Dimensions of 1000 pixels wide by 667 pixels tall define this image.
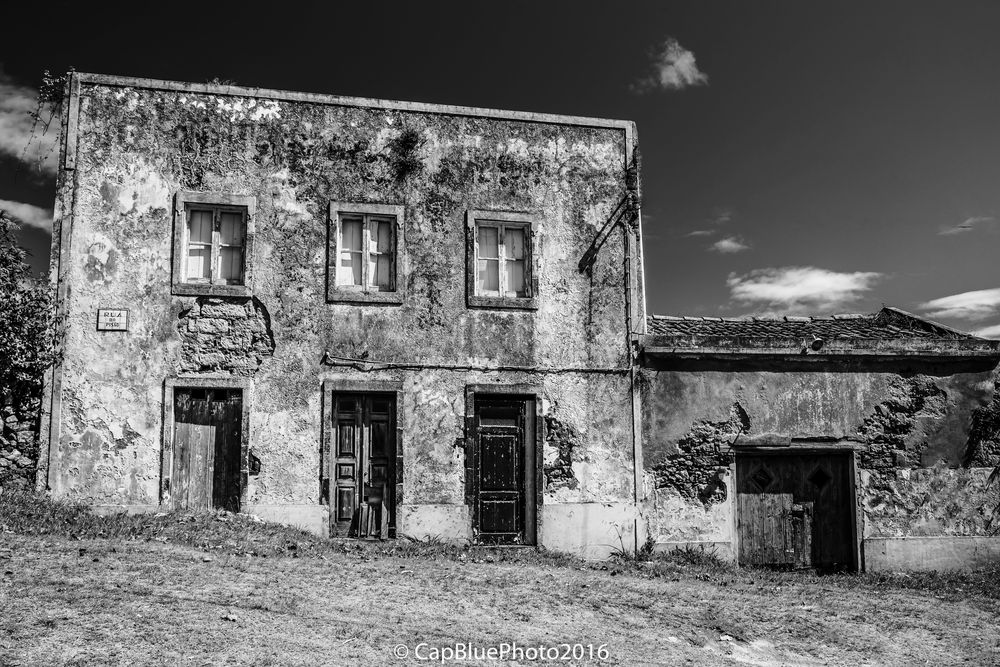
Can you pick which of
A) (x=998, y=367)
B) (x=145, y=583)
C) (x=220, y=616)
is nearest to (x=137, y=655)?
(x=220, y=616)

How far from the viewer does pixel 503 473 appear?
545 inches

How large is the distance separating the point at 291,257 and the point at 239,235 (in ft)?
2.79

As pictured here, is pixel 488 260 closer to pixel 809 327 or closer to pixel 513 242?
pixel 513 242

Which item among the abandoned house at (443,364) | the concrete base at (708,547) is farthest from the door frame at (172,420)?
the concrete base at (708,547)

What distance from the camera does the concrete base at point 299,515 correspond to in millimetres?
12891

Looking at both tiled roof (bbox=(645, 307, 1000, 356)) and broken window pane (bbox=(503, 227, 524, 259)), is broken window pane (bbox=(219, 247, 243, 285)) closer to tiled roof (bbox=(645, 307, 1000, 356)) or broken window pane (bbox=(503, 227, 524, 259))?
broken window pane (bbox=(503, 227, 524, 259))

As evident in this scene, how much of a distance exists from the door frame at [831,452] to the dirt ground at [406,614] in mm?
1947

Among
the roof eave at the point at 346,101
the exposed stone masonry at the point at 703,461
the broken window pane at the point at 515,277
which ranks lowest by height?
the exposed stone masonry at the point at 703,461

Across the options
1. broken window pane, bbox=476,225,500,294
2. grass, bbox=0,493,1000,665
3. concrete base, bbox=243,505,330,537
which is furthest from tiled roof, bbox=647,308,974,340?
concrete base, bbox=243,505,330,537

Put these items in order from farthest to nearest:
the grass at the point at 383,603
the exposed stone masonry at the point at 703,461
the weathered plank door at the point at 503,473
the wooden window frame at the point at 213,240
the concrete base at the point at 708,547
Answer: the exposed stone masonry at the point at 703,461 < the concrete base at the point at 708,547 < the weathered plank door at the point at 503,473 < the wooden window frame at the point at 213,240 < the grass at the point at 383,603

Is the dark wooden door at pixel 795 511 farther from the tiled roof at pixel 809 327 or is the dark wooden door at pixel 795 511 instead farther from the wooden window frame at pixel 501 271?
the wooden window frame at pixel 501 271

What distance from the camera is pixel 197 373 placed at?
42.8 ft

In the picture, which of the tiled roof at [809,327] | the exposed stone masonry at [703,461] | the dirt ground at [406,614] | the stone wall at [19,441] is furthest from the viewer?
the tiled roof at [809,327]

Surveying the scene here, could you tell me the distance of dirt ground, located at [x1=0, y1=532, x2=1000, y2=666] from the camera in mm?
7730
